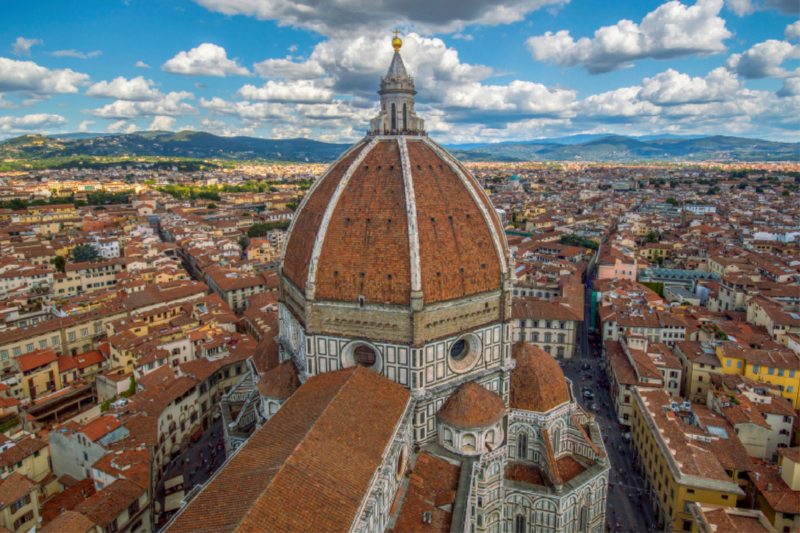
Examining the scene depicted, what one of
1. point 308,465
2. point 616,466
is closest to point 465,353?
point 308,465

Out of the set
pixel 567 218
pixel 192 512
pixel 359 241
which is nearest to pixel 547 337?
pixel 359 241

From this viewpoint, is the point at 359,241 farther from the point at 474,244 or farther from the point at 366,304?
the point at 474,244

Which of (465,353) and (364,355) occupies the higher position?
(364,355)

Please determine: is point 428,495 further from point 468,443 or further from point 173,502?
point 173,502

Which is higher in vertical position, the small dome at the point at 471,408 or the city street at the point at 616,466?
the small dome at the point at 471,408

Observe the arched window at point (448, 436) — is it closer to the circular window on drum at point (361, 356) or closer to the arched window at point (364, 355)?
the circular window on drum at point (361, 356)

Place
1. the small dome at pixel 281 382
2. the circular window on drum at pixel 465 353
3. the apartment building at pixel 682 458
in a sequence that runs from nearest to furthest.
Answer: the circular window on drum at pixel 465 353 → the small dome at pixel 281 382 → the apartment building at pixel 682 458

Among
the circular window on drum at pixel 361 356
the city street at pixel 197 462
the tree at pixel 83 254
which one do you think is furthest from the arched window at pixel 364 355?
the tree at pixel 83 254
